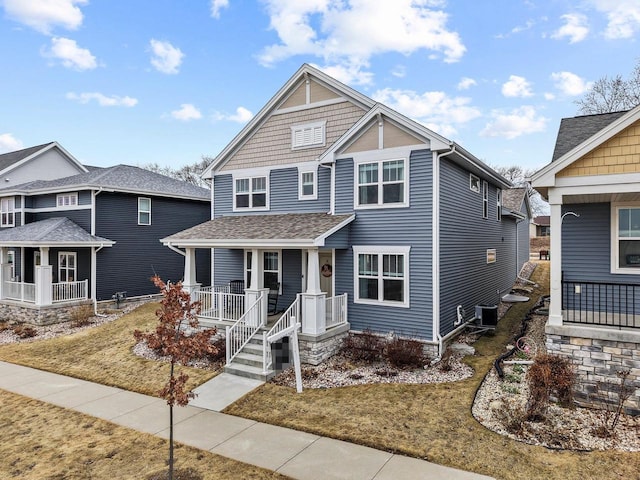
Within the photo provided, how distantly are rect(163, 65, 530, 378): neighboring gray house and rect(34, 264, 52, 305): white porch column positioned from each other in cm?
745

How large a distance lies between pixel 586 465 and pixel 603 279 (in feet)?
18.6

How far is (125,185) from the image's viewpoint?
63.0ft

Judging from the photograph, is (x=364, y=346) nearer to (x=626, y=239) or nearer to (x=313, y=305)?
(x=313, y=305)

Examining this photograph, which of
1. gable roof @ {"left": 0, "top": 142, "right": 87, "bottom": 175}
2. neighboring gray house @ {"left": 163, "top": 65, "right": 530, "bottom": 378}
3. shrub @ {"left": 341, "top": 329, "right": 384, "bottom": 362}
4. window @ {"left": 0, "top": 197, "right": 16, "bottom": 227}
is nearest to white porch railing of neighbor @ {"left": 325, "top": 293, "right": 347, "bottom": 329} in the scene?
neighboring gray house @ {"left": 163, "top": 65, "right": 530, "bottom": 378}

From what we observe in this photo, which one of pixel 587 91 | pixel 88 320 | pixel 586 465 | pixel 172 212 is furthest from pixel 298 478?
pixel 587 91

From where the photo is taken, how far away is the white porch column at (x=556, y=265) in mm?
8414

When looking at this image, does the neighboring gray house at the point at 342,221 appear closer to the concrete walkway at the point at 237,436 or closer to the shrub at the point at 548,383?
the concrete walkway at the point at 237,436

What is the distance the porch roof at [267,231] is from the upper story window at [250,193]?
455 millimetres

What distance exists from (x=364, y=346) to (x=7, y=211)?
22.0m

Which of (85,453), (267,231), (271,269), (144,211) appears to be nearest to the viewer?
(85,453)

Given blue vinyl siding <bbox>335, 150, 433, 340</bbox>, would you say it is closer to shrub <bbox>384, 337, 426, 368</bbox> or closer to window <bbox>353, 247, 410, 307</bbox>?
window <bbox>353, 247, 410, 307</bbox>

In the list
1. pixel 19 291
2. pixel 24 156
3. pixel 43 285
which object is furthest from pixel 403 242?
pixel 24 156

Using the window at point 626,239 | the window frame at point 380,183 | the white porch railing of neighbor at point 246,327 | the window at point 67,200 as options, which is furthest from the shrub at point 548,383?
the window at point 67,200

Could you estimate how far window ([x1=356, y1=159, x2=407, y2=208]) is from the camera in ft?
38.0
